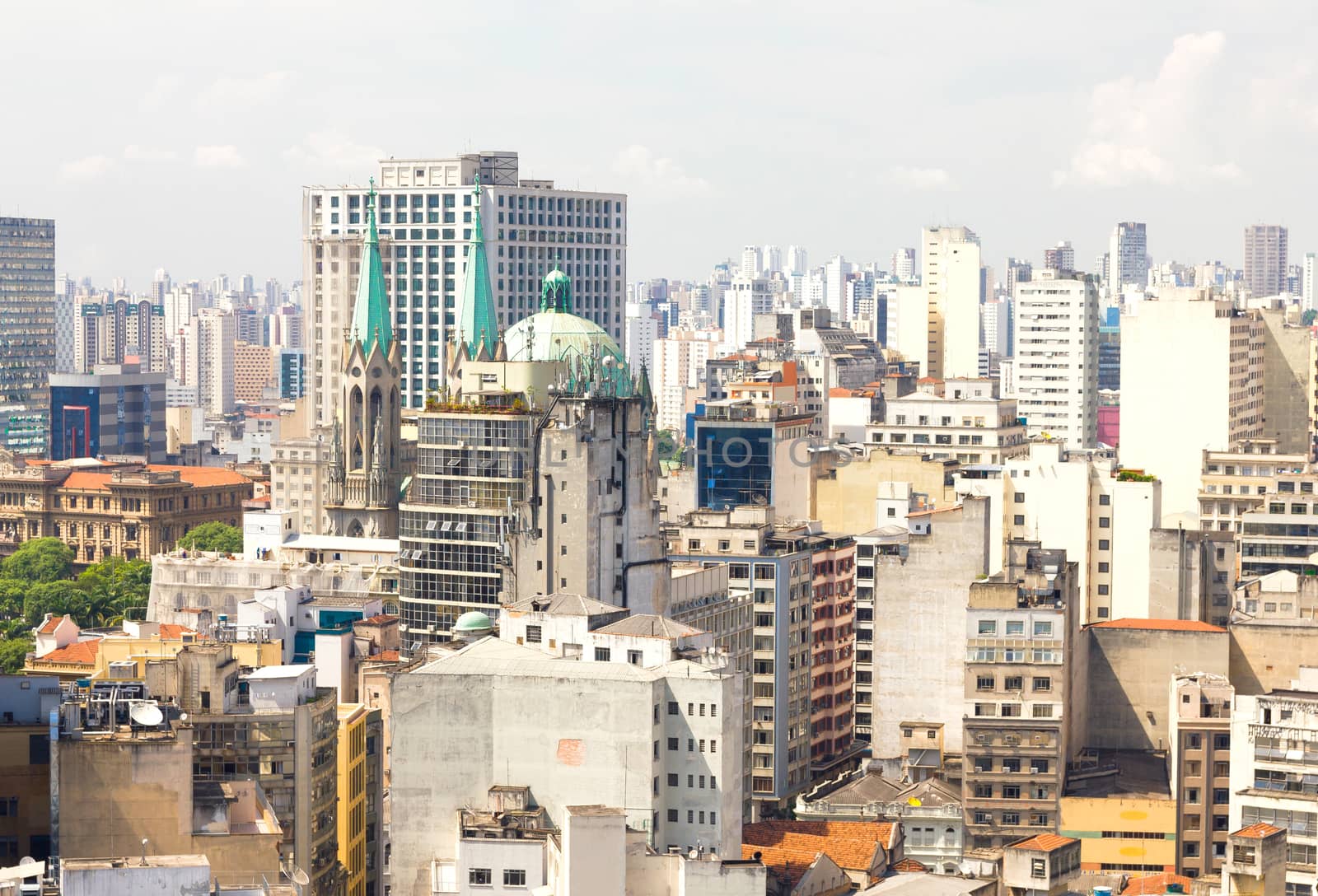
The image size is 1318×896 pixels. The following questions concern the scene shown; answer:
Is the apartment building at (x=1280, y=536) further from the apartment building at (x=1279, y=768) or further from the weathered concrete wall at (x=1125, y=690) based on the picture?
the apartment building at (x=1279, y=768)

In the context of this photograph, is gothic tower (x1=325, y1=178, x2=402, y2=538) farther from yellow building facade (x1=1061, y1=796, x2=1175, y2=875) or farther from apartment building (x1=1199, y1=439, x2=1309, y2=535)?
yellow building facade (x1=1061, y1=796, x2=1175, y2=875)

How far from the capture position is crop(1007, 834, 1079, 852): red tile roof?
10150 centimetres

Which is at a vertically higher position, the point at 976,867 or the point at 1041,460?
the point at 1041,460

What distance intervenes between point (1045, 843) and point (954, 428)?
89.4 metres

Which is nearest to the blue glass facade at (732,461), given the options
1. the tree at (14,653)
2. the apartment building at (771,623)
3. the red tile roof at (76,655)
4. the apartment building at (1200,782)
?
the apartment building at (771,623)

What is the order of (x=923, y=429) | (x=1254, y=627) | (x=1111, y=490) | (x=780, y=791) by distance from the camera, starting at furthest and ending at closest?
1. (x=923, y=429)
2. (x=1111, y=490)
3. (x=780, y=791)
4. (x=1254, y=627)

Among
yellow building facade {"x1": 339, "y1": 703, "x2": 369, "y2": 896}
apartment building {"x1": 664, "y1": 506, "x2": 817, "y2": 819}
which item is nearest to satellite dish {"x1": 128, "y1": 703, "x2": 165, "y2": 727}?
yellow building facade {"x1": 339, "y1": 703, "x2": 369, "y2": 896}

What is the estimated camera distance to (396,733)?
9669 cm

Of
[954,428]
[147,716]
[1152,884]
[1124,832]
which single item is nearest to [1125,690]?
[1124,832]

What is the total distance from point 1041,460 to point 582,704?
58060mm

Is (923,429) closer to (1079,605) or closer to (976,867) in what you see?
(1079,605)

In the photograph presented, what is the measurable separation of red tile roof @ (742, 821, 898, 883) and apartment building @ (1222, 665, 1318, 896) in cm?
1392

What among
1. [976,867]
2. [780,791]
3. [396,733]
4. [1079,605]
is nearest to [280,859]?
[396,733]

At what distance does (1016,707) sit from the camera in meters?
116
